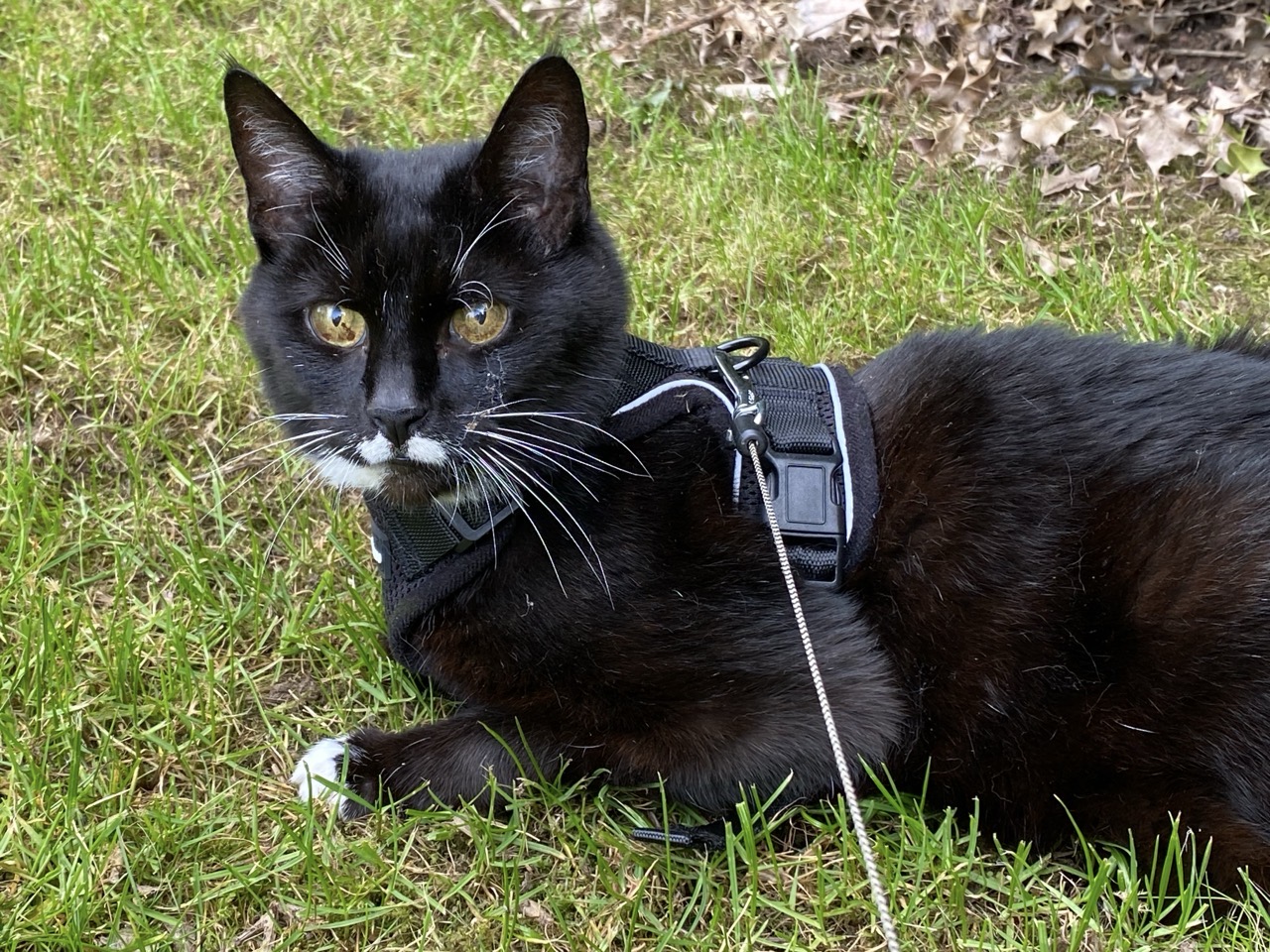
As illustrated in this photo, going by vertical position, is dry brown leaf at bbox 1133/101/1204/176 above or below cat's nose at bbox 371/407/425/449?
above

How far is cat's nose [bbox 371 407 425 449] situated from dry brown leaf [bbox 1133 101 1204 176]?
2.70 metres

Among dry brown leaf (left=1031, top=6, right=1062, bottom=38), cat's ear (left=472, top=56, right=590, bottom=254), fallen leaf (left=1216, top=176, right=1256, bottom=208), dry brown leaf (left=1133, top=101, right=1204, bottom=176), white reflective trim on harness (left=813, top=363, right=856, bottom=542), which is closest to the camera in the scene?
cat's ear (left=472, top=56, right=590, bottom=254)

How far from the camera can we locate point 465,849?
5.99ft

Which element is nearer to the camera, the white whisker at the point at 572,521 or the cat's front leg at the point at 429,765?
the white whisker at the point at 572,521

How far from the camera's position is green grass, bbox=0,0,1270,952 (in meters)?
1.69

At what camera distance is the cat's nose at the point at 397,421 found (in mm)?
1576

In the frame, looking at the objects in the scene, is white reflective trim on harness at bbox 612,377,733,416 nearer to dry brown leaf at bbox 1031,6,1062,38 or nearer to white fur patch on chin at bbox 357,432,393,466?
white fur patch on chin at bbox 357,432,393,466

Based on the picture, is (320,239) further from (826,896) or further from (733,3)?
(733,3)

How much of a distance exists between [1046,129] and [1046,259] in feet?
2.04

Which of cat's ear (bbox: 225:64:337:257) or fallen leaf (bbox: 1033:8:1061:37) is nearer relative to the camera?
cat's ear (bbox: 225:64:337:257)

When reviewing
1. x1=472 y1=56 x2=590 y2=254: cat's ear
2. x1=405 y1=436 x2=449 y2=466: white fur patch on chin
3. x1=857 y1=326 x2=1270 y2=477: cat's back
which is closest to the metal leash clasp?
x1=857 y1=326 x2=1270 y2=477: cat's back

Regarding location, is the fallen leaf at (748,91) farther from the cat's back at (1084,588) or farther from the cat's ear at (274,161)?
the cat's ear at (274,161)

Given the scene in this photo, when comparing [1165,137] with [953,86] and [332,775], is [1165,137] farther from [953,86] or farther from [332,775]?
[332,775]

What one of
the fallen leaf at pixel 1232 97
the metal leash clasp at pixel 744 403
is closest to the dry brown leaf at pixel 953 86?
the fallen leaf at pixel 1232 97
